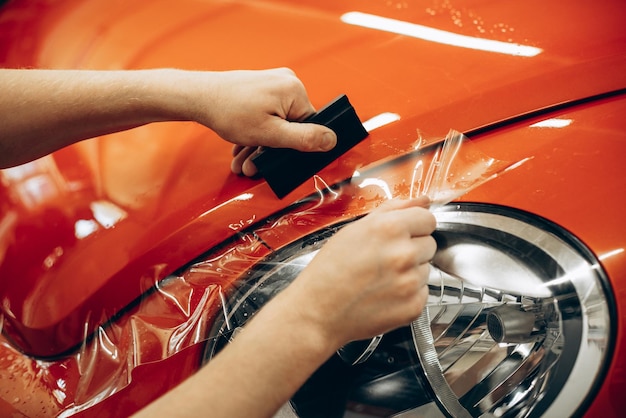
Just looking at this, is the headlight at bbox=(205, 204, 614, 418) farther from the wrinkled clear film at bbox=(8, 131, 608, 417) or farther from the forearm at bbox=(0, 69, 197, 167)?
the forearm at bbox=(0, 69, 197, 167)

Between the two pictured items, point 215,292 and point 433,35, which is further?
point 433,35

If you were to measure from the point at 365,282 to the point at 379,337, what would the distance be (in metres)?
0.13

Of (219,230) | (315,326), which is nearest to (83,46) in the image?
(219,230)

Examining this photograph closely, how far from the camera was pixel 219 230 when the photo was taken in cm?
83

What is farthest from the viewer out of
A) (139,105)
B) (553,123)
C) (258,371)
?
(139,105)

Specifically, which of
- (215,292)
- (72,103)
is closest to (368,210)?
(215,292)

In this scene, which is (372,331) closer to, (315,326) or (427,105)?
(315,326)

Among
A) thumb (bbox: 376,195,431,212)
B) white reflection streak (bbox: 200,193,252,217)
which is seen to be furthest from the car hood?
thumb (bbox: 376,195,431,212)

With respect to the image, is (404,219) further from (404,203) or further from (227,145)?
(227,145)

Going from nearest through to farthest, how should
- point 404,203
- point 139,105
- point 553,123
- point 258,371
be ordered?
point 258,371 → point 404,203 → point 553,123 → point 139,105

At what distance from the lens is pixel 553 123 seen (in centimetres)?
81

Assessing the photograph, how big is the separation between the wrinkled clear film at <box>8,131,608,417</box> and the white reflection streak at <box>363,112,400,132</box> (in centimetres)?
6

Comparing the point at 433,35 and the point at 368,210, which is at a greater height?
the point at 433,35

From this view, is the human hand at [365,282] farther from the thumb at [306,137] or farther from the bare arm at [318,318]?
the thumb at [306,137]
